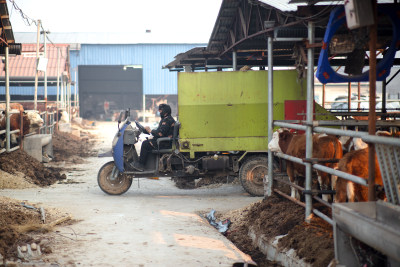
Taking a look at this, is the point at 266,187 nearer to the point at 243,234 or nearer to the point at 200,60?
the point at 243,234

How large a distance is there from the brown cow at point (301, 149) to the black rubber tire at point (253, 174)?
242 cm

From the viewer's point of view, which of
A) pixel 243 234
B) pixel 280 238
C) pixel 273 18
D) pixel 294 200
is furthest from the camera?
pixel 273 18

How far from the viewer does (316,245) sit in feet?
18.3

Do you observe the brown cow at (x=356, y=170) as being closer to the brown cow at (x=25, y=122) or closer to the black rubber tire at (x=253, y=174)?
the black rubber tire at (x=253, y=174)

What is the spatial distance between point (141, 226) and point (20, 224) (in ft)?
5.77

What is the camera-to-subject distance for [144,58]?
46.2 metres

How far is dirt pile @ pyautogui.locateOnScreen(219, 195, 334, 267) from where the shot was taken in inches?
217

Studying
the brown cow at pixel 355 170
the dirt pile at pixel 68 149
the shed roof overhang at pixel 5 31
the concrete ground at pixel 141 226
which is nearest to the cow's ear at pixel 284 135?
the concrete ground at pixel 141 226

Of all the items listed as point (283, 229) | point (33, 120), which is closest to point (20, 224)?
point (283, 229)

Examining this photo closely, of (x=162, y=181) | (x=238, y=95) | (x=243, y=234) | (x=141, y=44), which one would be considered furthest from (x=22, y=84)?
(x=243, y=234)

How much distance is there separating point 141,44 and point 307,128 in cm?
4135

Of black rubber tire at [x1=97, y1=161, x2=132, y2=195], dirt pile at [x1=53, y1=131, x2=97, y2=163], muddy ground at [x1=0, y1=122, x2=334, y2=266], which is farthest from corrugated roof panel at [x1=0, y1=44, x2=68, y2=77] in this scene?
muddy ground at [x1=0, y1=122, x2=334, y2=266]

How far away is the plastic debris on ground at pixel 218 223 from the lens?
8.12 metres

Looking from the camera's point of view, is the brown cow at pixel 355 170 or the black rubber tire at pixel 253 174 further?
the black rubber tire at pixel 253 174
